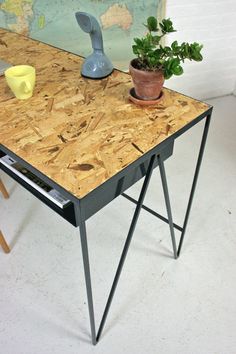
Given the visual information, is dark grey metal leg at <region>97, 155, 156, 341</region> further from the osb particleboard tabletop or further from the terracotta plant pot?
the terracotta plant pot

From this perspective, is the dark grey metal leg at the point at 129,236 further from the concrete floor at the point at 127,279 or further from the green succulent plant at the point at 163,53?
the green succulent plant at the point at 163,53

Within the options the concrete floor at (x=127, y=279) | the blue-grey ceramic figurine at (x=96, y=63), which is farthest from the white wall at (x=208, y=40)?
the blue-grey ceramic figurine at (x=96, y=63)

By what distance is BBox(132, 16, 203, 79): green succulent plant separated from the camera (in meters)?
0.92

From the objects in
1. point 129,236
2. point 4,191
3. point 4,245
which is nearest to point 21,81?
point 129,236

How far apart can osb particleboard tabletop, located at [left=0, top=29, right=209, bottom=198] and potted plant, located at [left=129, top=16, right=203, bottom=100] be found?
0.09 m

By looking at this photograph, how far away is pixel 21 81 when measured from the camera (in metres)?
1.01

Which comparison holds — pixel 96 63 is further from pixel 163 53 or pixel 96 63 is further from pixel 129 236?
pixel 129 236

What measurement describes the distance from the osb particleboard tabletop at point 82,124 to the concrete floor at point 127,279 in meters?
0.77

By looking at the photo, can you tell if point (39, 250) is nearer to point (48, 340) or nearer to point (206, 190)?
point (48, 340)

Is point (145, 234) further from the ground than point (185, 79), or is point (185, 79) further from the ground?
point (185, 79)

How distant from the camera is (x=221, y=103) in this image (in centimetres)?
285

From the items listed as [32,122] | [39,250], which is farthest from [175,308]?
[32,122]

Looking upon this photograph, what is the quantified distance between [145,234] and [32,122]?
0.91 m

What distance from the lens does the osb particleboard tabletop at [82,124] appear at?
81 centimetres
